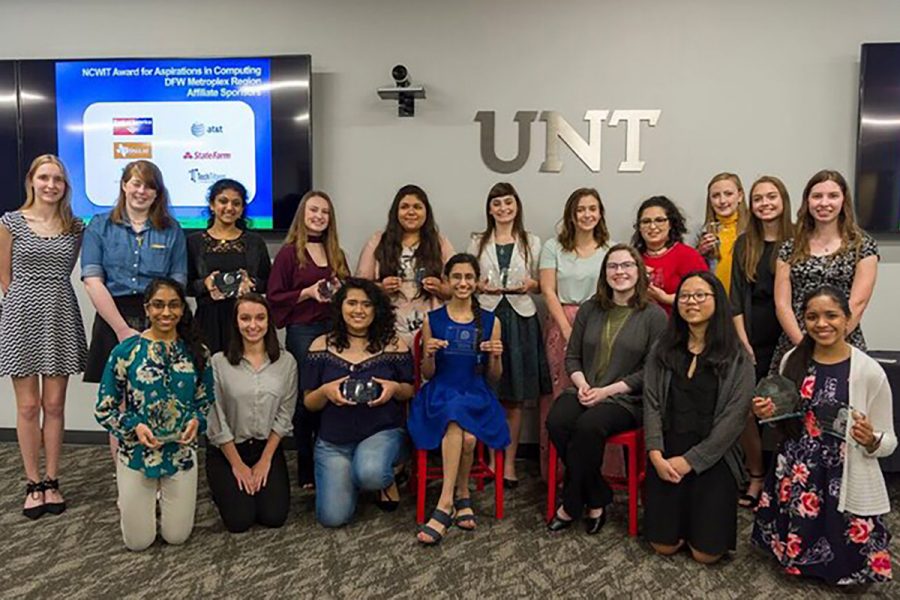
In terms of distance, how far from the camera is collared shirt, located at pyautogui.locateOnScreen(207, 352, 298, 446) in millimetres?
3002

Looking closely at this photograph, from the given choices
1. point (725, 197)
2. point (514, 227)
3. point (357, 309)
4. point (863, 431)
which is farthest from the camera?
point (514, 227)

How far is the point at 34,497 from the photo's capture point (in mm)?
3184

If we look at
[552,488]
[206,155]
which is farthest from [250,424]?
[206,155]

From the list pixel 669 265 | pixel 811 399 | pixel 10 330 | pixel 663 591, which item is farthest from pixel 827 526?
pixel 10 330

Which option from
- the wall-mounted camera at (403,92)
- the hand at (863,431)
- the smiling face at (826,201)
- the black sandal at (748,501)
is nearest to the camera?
the hand at (863,431)

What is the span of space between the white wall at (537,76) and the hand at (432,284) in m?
0.74

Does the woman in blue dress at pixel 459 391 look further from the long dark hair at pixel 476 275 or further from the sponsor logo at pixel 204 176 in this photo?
the sponsor logo at pixel 204 176

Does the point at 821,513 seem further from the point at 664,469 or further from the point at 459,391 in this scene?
the point at 459,391

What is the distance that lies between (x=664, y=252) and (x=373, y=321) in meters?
1.44

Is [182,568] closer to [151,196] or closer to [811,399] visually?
[151,196]

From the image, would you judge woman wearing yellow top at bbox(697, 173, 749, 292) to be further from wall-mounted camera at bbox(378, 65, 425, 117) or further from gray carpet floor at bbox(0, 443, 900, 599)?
wall-mounted camera at bbox(378, 65, 425, 117)

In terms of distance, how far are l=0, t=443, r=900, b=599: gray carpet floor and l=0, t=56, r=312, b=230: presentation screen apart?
5.80 ft

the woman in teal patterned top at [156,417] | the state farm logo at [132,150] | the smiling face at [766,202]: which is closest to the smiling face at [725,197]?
the smiling face at [766,202]

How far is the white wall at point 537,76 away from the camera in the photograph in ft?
12.6
